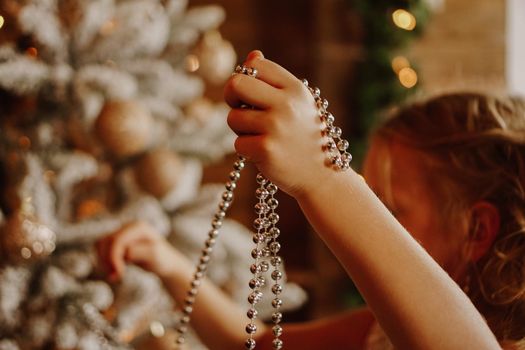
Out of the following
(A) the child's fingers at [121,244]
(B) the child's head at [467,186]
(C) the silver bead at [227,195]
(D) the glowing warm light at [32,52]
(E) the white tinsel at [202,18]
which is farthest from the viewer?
(E) the white tinsel at [202,18]

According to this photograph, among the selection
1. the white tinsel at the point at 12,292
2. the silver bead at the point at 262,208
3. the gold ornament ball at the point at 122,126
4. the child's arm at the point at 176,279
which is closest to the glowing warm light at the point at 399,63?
the gold ornament ball at the point at 122,126

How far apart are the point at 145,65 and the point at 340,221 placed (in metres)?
0.70

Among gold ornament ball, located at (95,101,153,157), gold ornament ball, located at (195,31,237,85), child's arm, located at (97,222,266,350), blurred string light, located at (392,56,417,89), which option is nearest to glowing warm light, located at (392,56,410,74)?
blurred string light, located at (392,56,417,89)

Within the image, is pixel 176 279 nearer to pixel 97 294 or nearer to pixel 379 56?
pixel 97 294

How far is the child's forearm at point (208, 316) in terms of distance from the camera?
953mm

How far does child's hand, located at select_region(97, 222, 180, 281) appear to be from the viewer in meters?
0.93

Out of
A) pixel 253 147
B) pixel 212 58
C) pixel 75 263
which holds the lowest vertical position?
pixel 75 263

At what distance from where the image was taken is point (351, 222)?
20.4 inches

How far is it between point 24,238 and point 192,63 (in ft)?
1.57

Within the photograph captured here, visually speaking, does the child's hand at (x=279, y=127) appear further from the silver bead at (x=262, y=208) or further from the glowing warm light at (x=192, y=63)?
the glowing warm light at (x=192, y=63)

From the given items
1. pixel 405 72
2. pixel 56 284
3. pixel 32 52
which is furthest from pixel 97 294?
pixel 405 72

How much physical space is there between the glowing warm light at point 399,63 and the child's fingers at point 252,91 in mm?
1226

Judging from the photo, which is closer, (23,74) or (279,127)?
(279,127)

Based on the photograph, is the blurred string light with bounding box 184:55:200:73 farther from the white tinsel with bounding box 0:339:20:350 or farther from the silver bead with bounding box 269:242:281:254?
the silver bead with bounding box 269:242:281:254
